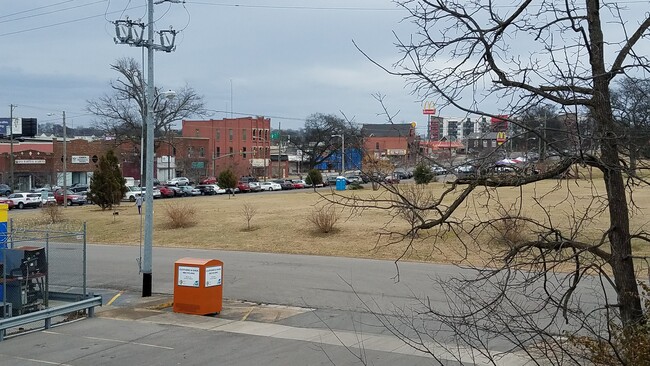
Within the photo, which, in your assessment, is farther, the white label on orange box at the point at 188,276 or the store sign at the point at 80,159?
the store sign at the point at 80,159

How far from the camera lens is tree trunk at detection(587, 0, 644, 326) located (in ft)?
14.0

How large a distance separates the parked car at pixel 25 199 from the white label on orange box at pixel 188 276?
5117cm

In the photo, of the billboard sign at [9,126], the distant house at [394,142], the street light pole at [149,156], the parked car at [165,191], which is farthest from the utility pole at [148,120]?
the billboard sign at [9,126]

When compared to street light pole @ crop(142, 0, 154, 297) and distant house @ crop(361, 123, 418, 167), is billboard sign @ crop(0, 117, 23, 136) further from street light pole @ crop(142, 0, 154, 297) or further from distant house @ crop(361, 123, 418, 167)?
distant house @ crop(361, 123, 418, 167)

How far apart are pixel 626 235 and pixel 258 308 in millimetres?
13966

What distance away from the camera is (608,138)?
13.4ft

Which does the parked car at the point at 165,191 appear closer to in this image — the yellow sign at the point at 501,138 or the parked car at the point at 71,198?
the parked car at the point at 71,198

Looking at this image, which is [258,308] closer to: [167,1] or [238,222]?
[167,1]

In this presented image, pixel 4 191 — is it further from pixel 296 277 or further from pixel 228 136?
pixel 296 277

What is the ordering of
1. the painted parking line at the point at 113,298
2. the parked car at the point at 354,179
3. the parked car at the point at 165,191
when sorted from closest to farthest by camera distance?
the parked car at the point at 354,179 < the painted parking line at the point at 113,298 < the parked car at the point at 165,191

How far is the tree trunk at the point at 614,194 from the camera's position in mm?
4266

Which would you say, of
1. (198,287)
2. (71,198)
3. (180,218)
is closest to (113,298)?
(198,287)

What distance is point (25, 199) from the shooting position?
62.5m

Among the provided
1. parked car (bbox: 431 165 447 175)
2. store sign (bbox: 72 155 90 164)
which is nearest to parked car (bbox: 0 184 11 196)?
store sign (bbox: 72 155 90 164)
